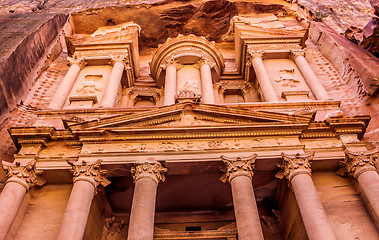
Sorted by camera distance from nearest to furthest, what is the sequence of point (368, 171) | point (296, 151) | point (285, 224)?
1. point (368, 171)
2. point (296, 151)
3. point (285, 224)

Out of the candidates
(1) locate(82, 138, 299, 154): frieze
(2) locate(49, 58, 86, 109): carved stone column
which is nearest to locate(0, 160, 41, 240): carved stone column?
(1) locate(82, 138, 299, 154): frieze

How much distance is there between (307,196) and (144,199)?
4.27 metres

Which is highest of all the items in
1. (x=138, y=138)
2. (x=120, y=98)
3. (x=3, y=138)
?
(x=120, y=98)

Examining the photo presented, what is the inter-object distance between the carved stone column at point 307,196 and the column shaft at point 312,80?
18.6ft

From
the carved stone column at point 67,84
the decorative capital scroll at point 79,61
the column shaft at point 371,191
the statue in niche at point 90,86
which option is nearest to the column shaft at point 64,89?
the carved stone column at point 67,84

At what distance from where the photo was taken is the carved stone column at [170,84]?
1545cm

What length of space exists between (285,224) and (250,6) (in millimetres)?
18115

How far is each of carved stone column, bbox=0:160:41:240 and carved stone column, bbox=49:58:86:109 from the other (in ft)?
16.1

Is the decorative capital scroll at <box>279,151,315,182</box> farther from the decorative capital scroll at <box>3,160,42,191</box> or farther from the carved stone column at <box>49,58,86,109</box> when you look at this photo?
the carved stone column at <box>49,58,86,109</box>

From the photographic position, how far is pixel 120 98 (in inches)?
701

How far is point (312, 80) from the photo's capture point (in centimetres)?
1592

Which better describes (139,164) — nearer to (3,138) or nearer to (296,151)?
(296,151)

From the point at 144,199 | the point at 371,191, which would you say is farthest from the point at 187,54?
the point at 371,191

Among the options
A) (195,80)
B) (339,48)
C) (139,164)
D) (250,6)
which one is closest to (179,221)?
(139,164)
